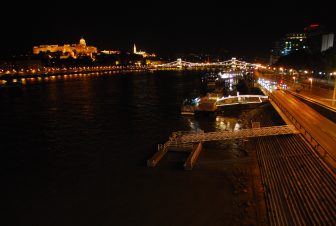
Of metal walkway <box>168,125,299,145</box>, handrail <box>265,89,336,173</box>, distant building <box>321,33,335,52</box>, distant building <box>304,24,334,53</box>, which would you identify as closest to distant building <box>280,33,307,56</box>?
distant building <box>304,24,334,53</box>

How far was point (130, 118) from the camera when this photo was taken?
107 feet

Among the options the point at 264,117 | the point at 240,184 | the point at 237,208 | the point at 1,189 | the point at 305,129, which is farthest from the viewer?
the point at 264,117

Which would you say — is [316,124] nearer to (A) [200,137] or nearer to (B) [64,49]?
(A) [200,137]

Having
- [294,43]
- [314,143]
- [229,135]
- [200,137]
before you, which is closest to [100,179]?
[200,137]

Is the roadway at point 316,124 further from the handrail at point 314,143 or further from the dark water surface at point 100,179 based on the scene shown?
the dark water surface at point 100,179

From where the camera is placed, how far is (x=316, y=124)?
19172 millimetres

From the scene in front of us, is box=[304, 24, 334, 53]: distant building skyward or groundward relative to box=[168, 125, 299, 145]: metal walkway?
skyward

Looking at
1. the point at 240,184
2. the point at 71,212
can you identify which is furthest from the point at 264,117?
the point at 71,212

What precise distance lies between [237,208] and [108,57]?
190m

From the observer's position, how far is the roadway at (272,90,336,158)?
602 inches

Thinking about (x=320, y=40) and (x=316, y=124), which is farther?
(x=320, y=40)

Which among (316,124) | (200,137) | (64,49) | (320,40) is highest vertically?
(64,49)

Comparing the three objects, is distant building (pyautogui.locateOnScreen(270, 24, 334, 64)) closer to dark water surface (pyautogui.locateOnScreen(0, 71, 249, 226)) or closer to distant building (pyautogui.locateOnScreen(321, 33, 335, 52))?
distant building (pyautogui.locateOnScreen(321, 33, 335, 52))

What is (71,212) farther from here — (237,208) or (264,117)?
(264,117)
